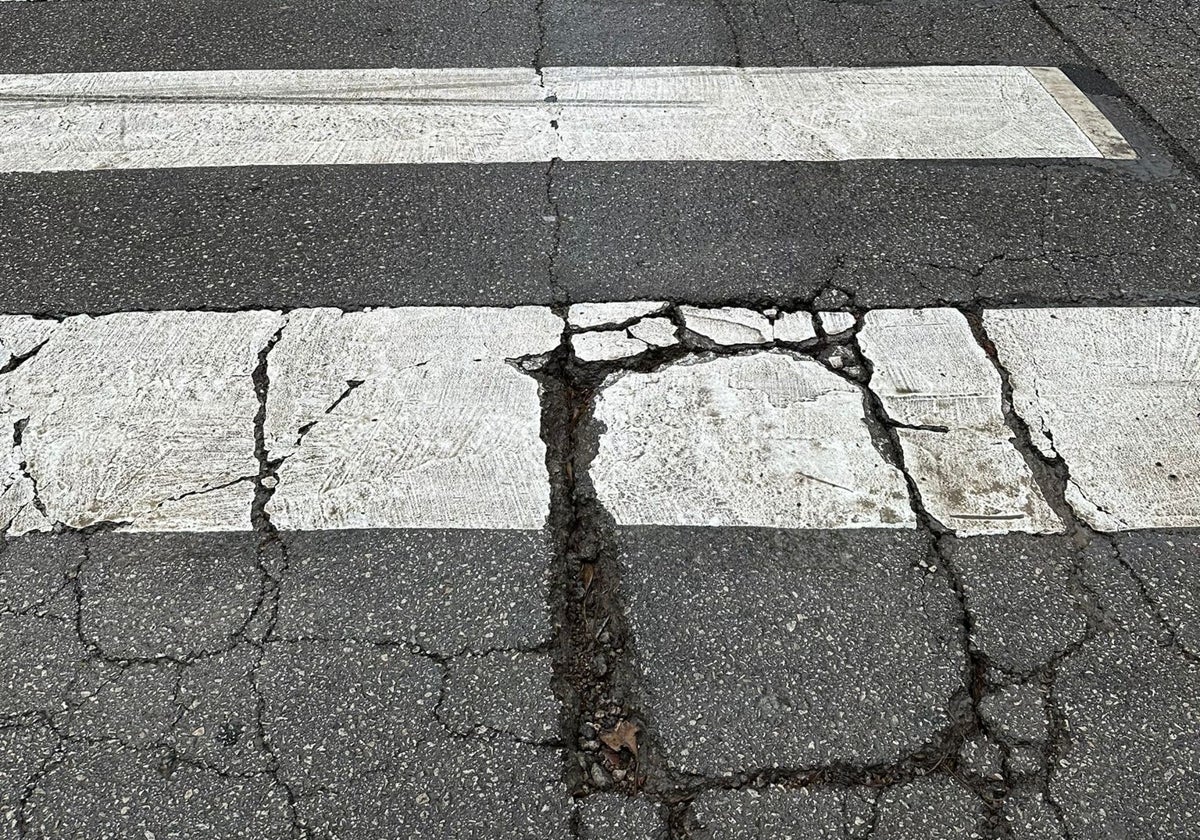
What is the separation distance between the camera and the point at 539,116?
4434 millimetres

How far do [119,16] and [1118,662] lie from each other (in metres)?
5.47

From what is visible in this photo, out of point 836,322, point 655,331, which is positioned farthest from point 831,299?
point 655,331

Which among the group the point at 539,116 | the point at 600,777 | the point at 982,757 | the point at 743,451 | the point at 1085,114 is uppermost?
the point at 1085,114

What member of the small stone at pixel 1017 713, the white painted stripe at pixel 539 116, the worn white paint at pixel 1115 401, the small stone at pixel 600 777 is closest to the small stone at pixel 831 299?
the worn white paint at pixel 1115 401

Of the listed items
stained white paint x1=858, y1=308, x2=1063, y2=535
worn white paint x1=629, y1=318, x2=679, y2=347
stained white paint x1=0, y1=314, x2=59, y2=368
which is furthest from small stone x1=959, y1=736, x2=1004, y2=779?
stained white paint x1=0, y1=314, x2=59, y2=368

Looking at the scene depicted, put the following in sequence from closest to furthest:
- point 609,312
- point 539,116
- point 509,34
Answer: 1. point 609,312
2. point 539,116
3. point 509,34

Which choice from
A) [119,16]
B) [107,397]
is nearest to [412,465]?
[107,397]

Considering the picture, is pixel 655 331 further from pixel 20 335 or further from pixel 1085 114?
pixel 1085 114

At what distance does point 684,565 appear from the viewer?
107 inches

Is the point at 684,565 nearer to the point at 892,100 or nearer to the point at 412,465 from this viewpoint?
the point at 412,465

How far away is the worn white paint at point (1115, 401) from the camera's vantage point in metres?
2.89

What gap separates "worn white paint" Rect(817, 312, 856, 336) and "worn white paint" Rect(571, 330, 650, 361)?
63 cm

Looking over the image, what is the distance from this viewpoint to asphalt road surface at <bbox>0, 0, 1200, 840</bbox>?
232 cm

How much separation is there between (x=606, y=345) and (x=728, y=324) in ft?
1.45
